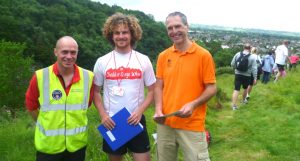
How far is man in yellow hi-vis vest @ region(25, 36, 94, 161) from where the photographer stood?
347 centimetres

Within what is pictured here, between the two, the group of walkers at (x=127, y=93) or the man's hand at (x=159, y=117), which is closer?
the group of walkers at (x=127, y=93)

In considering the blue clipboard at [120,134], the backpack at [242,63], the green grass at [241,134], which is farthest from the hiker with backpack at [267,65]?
the blue clipboard at [120,134]

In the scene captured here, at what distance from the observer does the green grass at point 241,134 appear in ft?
17.7

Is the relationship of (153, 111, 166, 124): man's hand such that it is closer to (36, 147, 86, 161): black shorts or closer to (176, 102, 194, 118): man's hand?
(176, 102, 194, 118): man's hand

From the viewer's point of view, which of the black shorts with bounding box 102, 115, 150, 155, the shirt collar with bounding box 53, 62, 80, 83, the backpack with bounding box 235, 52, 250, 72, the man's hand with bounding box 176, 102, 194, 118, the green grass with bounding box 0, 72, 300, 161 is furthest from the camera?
the backpack with bounding box 235, 52, 250, 72

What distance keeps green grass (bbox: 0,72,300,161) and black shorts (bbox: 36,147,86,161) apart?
1436 millimetres

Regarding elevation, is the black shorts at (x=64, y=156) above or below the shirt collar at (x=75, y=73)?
below

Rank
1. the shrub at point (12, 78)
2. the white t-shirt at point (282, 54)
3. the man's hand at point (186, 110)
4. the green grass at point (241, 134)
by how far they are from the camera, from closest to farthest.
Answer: the man's hand at point (186, 110), the green grass at point (241, 134), the white t-shirt at point (282, 54), the shrub at point (12, 78)

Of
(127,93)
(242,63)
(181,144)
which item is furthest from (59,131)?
(242,63)

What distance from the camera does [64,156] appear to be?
361cm

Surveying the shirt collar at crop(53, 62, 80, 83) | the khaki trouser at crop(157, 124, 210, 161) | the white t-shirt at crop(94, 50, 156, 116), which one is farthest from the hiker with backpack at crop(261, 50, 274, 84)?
the shirt collar at crop(53, 62, 80, 83)

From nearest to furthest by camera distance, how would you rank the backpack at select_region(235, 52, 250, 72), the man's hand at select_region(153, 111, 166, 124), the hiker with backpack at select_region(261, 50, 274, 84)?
1. the man's hand at select_region(153, 111, 166, 124)
2. the backpack at select_region(235, 52, 250, 72)
3. the hiker with backpack at select_region(261, 50, 274, 84)

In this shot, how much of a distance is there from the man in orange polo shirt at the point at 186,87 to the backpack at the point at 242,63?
566 centimetres

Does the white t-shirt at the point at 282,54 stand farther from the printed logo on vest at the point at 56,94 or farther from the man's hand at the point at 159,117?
the printed logo on vest at the point at 56,94
